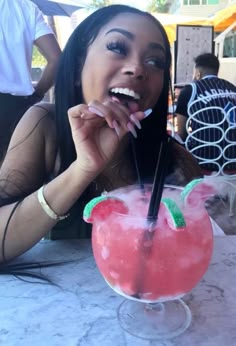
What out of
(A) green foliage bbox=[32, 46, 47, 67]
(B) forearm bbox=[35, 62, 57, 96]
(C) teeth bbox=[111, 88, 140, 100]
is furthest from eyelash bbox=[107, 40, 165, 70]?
(A) green foliage bbox=[32, 46, 47, 67]

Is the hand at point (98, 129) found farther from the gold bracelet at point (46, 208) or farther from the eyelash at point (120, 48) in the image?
the eyelash at point (120, 48)

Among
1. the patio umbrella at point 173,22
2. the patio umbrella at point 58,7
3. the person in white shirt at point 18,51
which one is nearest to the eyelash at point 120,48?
the person in white shirt at point 18,51

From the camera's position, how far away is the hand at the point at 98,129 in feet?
2.38

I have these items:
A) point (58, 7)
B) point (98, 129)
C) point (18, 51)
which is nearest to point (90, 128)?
point (98, 129)

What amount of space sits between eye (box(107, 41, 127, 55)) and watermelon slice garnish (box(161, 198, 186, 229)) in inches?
20.5

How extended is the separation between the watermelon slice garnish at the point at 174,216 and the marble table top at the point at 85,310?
184mm

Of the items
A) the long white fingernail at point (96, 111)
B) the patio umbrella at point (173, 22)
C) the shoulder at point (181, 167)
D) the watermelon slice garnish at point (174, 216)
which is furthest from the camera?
the patio umbrella at point (173, 22)

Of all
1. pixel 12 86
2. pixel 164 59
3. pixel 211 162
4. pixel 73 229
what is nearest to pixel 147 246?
pixel 73 229

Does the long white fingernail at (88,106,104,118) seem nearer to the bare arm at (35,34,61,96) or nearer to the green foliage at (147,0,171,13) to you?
the bare arm at (35,34,61,96)

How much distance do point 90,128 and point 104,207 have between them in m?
0.25

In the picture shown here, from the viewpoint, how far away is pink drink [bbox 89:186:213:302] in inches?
21.5

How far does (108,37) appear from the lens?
3.16 ft

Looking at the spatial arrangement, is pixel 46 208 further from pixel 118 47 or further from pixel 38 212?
pixel 118 47

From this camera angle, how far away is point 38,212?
81 cm
